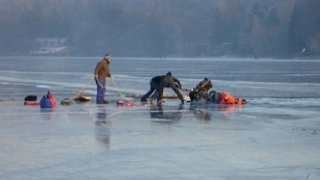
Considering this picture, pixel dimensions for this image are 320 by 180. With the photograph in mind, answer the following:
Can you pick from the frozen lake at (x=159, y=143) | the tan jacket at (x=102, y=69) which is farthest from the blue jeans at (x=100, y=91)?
the frozen lake at (x=159, y=143)

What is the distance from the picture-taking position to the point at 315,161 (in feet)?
46.9

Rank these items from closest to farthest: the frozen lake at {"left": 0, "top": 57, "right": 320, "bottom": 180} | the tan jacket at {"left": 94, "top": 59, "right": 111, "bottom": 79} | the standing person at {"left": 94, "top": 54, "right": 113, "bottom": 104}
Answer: the frozen lake at {"left": 0, "top": 57, "right": 320, "bottom": 180}, the standing person at {"left": 94, "top": 54, "right": 113, "bottom": 104}, the tan jacket at {"left": 94, "top": 59, "right": 111, "bottom": 79}

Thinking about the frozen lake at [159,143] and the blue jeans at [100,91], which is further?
the blue jeans at [100,91]

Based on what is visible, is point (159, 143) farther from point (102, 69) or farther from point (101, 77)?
point (102, 69)

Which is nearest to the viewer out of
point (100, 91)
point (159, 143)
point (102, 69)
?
point (159, 143)

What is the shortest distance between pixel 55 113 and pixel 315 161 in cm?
1235

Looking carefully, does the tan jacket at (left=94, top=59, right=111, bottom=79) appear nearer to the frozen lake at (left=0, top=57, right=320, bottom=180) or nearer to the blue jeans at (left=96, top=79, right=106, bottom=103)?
the blue jeans at (left=96, top=79, right=106, bottom=103)

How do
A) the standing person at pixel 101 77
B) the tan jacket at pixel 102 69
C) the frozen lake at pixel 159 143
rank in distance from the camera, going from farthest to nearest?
the tan jacket at pixel 102 69 < the standing person at pixel 101 77 < the frozen lake at pixel 159 143

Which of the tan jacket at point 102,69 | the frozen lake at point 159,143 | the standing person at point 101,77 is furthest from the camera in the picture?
the tan jacket at point 102,69

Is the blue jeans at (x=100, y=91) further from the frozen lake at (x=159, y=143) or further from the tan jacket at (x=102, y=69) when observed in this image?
the frozen lake at (x=159, y=143)

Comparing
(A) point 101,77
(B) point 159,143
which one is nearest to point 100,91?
(A) point 101,77

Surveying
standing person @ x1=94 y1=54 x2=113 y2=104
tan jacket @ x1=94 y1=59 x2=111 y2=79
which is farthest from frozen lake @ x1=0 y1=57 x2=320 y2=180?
tan jacket @ x1=94 y1=59 x2=111 y2=79

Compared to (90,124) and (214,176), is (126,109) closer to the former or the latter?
(90,124)

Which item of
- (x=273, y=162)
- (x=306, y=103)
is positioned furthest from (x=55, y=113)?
(x=273, y=162)
